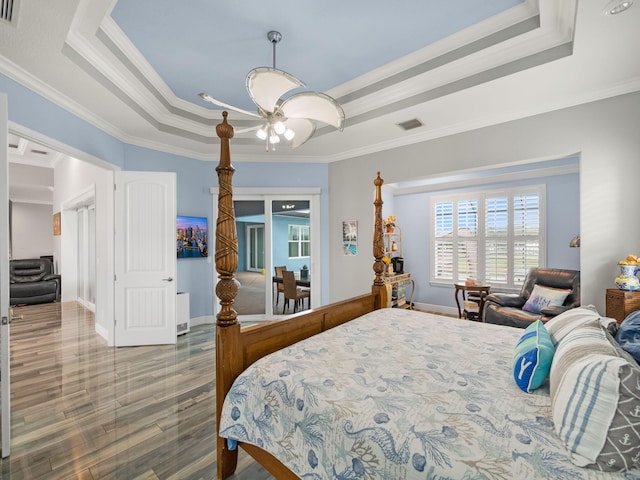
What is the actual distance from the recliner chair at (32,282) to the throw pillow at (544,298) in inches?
342

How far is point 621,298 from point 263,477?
10.2 ft

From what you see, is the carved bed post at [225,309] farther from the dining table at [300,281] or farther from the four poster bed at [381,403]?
the dining table at [300,281]

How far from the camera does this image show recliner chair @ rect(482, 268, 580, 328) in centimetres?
350

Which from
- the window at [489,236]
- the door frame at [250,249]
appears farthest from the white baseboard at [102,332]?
the window at [489,236]

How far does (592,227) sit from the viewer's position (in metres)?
2.88

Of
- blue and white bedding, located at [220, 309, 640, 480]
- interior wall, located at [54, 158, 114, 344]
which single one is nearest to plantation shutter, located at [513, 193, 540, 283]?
blue and white bedding, located at [220, 309, 640, 480]

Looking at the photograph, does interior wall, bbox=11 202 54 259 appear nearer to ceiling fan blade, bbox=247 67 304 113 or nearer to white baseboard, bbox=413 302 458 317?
ceiling fan blade, bbox=247 67 304 113

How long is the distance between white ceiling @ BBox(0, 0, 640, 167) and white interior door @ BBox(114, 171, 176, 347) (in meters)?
0.79

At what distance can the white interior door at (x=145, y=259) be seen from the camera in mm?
3832

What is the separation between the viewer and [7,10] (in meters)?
1.87

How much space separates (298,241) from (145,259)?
7.70 feet

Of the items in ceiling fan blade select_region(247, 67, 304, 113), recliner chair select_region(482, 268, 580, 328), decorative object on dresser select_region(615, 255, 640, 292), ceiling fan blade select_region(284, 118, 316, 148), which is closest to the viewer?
ceiling fan blade select_region(247, 67, 304, 113)

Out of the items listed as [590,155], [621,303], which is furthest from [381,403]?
[590,155]

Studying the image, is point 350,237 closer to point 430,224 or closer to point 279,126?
point 430,224
